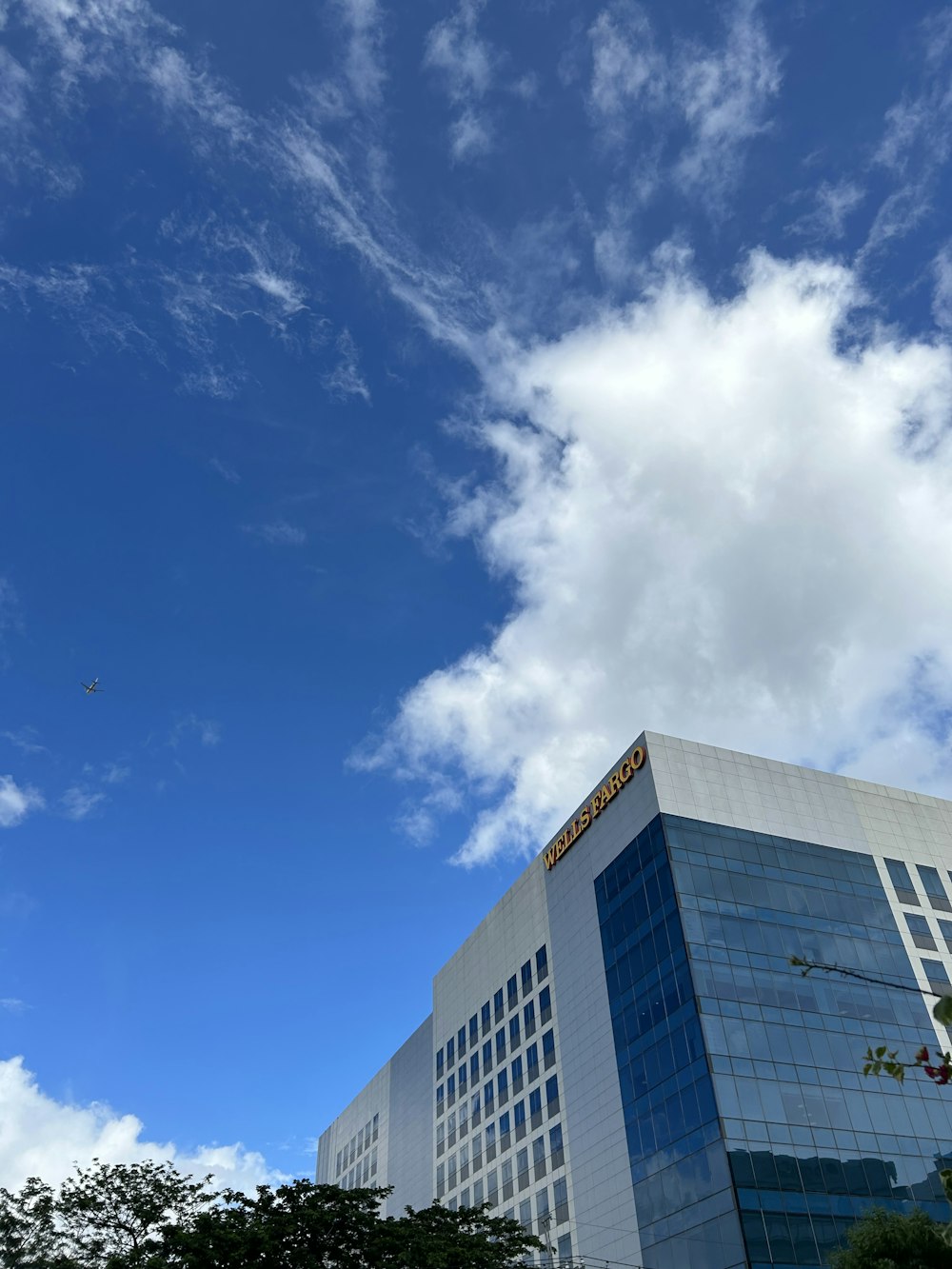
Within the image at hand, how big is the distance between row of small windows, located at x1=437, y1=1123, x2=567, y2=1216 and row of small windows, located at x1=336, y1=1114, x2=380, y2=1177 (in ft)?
83.3

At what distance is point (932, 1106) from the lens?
6225 cm

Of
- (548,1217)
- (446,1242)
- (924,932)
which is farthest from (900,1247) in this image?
(548,1217)

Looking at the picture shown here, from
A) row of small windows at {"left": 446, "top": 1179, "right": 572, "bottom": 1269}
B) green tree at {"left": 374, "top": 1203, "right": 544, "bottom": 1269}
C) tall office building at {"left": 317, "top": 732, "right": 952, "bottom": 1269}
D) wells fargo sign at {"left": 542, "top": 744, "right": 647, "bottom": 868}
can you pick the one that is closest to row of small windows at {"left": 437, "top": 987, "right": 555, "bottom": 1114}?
tall office building at {"left": 317, "top": 732, "right": 952, "bottom": 1269}

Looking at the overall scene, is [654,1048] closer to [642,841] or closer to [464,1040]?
[642,841]

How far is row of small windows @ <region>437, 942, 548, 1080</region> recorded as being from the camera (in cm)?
8312

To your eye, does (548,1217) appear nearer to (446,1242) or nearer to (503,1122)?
(503,1122)

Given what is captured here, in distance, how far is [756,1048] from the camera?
5959 cm

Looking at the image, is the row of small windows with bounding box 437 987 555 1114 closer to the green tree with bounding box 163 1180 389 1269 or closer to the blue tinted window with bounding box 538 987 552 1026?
the blue tinted window with bounding box 538 987 552 1026

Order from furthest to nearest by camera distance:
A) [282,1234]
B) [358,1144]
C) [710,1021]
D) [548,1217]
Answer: [358,1144] → [548,1217] → [710,1021] → [282,1234]

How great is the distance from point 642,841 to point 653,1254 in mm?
25109

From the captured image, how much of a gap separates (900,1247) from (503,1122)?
51.1 metres

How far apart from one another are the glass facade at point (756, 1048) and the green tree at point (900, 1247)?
16.1 m

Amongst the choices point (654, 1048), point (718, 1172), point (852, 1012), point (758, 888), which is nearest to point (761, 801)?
point (758, 888)

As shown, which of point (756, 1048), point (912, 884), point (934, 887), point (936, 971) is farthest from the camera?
point (934, 887)
